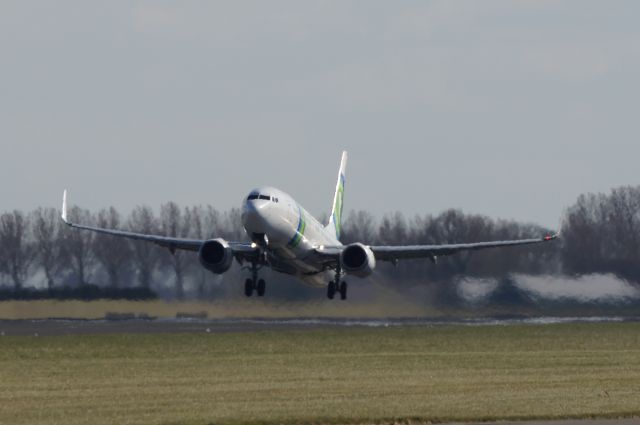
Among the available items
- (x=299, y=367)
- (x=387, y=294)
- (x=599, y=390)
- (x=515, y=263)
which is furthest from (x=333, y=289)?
(x=599, y=390)

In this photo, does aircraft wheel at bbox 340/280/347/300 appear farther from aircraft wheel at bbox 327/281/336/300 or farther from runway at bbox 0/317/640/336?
runway at bbox 0/317/640/336

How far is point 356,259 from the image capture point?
53531 mm

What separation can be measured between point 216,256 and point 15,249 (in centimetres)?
1677

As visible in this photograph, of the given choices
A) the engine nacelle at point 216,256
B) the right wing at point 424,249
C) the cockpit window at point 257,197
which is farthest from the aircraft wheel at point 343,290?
the cockpit window at point 257,197

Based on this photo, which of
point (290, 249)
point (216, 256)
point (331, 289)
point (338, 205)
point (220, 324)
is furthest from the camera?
point (338, 205)

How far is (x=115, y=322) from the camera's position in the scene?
6091 centimetres

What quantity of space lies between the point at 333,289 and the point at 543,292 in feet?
29.5

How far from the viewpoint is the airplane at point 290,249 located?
160ft

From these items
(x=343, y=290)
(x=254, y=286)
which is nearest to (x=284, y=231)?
(x=254, y=286)

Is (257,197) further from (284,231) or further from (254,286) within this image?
(254,286)

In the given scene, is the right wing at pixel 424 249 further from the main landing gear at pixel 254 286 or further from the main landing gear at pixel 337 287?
the main landing gear at pixel 254 286

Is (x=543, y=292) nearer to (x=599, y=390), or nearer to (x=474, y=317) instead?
(x=474, y=317)

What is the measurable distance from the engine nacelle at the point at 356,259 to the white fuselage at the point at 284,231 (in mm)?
1008

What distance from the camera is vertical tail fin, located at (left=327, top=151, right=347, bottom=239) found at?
64.9 m
